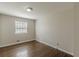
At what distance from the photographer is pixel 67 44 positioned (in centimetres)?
317

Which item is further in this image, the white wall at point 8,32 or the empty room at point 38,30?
the white wall at point 8,32

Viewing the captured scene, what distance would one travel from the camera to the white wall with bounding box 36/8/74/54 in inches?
120

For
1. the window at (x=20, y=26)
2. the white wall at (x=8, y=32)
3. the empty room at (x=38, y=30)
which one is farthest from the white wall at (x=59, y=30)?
the white wall at (x=8, y=32)

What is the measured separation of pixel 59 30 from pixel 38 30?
207 centimetres

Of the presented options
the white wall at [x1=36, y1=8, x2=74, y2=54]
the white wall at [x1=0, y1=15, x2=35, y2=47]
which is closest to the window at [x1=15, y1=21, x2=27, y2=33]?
the white wall at [x1=0, y1=15, x2=35, y2=47]

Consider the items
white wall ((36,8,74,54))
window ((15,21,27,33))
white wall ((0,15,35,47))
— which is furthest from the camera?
window ((15,21,27,33))

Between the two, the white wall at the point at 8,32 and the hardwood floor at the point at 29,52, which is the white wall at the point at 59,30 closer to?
the hardwood floor at the point at 29,52

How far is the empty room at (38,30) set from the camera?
296 cm

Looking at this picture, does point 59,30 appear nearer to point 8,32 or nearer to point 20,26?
point 20,26

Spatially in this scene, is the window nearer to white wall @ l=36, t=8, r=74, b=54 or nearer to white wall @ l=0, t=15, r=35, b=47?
white wall @ l=0, t=15, r=35, b=47

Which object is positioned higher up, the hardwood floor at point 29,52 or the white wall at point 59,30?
the white wall at point 59,30

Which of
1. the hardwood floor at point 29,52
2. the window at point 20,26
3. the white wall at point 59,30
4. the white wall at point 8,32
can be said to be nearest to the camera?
the hardwood floor at point 29,52

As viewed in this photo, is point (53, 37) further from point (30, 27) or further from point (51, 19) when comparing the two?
point (30, 27)

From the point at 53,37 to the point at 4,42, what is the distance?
271cm
